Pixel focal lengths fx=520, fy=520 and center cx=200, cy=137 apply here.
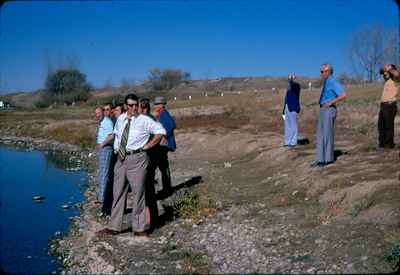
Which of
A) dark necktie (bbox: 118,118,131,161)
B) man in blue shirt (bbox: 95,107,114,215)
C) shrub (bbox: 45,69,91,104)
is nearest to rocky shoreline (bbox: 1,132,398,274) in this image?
man in blue shirt (bbox: 95,107,114,215)

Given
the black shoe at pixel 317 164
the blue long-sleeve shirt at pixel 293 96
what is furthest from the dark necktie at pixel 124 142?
the blue long-sleeve shirt at pixel 293 96

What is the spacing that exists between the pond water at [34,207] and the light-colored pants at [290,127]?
6.28 meters

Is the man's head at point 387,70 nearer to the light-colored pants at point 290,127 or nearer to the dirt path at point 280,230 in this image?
the dirt path at point 280,230

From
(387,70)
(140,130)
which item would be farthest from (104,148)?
(387,70)

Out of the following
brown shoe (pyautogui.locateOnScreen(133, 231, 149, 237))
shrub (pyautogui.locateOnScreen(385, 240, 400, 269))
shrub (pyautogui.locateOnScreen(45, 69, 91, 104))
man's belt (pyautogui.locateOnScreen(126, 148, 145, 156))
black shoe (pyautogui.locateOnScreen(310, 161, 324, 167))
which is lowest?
brown shoe (pyautogui.locateOnScreen(133, 231, 149, 237))

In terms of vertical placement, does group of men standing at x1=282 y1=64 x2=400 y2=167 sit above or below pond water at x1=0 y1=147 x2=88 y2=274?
above

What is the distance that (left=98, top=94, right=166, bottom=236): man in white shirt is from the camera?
8.37 meters

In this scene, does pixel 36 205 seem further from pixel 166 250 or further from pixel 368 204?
pixel 368 204

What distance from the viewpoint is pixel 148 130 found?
842cm

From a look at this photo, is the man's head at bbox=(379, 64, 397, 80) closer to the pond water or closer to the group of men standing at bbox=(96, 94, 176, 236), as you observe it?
the group of men standing at bbox=(96, 94, 176, 236)

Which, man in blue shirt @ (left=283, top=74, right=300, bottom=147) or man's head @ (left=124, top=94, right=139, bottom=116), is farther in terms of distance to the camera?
man in blue shirt @ (left=283, top=74, right=300, bottom=147)

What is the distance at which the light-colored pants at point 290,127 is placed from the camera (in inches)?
588

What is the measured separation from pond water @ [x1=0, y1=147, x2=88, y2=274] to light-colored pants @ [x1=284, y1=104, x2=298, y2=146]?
6.28 metres

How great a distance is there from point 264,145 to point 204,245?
1158cm
